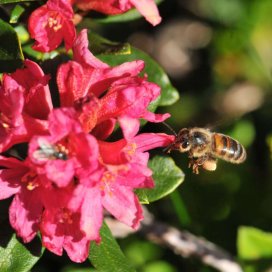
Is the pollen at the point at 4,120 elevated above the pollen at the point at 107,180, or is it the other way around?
the pollen at the point at 4,120

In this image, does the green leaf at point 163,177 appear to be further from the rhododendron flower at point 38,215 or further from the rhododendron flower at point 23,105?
the rhododendron flower at point 23,105

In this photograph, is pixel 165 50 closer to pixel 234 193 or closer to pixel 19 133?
pixel 234 193

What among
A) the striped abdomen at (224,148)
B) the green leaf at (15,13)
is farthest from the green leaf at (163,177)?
the green leaf at (15,13)

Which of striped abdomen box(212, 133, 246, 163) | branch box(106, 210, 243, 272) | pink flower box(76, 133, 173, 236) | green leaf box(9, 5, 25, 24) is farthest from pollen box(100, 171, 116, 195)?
branch box(106, 210, 243, 272)

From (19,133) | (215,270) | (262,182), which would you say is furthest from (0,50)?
(262,182)

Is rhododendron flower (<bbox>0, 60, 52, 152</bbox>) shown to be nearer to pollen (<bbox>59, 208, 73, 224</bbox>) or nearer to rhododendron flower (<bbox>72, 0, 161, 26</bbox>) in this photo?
pollen (<bbox>59, 208, 73, 224</bbox>)

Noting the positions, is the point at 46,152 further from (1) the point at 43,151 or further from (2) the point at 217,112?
(2) the point at 217,112
